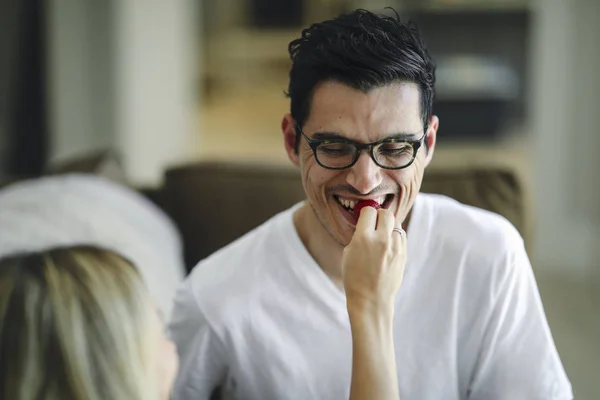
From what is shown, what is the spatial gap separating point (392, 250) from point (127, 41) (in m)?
1.88

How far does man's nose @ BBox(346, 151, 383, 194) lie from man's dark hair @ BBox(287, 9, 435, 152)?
5 cm

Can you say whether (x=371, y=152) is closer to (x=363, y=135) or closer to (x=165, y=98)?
(x=363, y=135)

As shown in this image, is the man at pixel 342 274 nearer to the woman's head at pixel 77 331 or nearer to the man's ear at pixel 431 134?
the man's ear at pixel 431 134

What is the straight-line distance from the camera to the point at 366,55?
0.60m

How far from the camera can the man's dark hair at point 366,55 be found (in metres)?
0.60

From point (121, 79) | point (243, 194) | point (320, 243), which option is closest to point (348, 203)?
point (320, 243)

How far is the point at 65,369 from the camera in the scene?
60cm

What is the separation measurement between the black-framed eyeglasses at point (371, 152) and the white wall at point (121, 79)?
5.69 feet

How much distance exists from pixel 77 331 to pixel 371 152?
27 centimetres

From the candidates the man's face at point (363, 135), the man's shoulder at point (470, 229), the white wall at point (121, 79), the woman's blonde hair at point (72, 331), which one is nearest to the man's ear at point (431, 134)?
the man's face at point (363, 135)

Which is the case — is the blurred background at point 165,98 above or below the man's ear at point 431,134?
below

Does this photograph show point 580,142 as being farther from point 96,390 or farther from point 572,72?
point 96,390

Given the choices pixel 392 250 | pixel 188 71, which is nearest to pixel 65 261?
pixel 392 250

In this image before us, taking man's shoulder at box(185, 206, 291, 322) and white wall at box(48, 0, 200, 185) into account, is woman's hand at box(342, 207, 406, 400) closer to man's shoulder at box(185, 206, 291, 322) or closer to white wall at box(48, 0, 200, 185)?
man's shoulder at box(185, 206, 291, 322)
